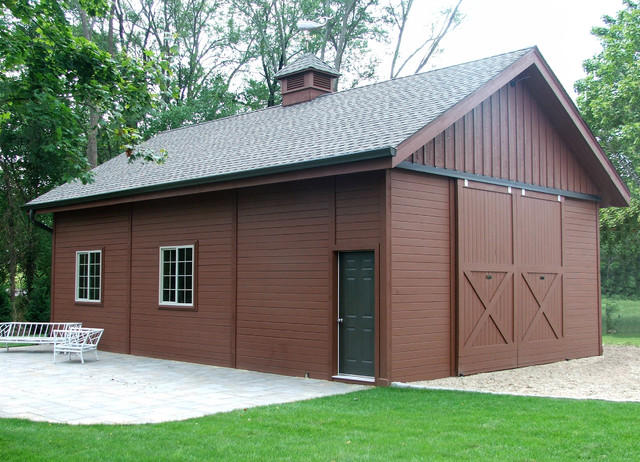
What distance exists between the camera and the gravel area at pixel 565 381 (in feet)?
31.7

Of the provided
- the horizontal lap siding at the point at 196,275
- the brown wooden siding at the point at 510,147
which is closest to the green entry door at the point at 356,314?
the brown wooden siding at the point at 510,147

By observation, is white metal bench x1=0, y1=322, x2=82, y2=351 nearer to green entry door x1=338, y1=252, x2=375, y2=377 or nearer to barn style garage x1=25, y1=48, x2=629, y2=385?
barn style garage x1=25, y1=48, x2=629, y2=385

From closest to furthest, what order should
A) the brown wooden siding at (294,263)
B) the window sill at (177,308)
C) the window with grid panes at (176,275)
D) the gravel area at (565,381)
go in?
1. the gravel area at (565,381)
2. the brown wooden siding at (294,263)
3. the window sill at (177,308)
4. the window with grid panes at (176,275)

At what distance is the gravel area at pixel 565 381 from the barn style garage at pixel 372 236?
347 mm

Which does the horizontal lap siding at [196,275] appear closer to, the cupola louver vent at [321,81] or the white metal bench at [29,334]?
the white metal bench at [29,334]

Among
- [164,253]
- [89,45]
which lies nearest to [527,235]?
[164,253]

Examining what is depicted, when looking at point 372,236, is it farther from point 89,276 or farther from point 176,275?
point 89,276

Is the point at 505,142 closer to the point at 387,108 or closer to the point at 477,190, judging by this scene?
the point at 477,190

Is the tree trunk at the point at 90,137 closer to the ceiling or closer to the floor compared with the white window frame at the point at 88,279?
closer to the ceiling

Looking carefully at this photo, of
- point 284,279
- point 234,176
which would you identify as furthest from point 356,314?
point 234,176

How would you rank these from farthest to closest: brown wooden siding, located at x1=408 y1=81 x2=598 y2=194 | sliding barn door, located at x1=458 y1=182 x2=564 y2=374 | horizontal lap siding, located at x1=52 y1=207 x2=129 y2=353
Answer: horizontal lap siding, located at x1=52 y1=207 x2=129 y2=353, sliding barn door, located at x1=458 y1=182 x2=564 y2=374, brown wooden siding, located at x1=408 y1=81 x2=598 y2=194

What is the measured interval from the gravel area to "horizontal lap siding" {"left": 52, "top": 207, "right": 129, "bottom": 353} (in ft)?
24.6

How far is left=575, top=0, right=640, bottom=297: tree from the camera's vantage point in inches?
960

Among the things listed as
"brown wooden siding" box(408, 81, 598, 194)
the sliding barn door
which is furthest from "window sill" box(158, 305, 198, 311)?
"brown wooden siding" box(408, 81, 598, 194)
